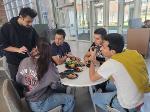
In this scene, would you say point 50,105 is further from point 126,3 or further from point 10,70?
point 126,3

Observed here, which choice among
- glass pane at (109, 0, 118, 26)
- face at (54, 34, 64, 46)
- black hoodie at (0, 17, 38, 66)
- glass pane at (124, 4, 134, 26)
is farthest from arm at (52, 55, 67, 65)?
glass pane at (109, 0, 118, 26)

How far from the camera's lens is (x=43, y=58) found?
1490 millimetres

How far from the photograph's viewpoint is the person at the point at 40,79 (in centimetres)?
150

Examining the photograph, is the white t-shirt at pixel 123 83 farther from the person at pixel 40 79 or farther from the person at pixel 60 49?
the person at pixel 60 49

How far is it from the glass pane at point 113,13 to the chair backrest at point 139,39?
5.58 ft

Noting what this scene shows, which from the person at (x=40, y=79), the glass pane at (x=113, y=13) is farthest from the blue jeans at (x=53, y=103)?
the glass pane at (x=113, y=13)

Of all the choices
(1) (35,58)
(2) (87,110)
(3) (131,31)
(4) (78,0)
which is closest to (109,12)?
(4) (78,0)

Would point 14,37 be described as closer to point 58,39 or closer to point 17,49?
point 17,49

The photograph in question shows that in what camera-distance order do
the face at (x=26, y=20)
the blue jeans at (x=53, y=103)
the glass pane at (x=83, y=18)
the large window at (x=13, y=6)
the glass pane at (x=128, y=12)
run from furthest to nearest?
1. the large window at (x=13, y=6)
2. the glass pane at (x=83, y=18)
3. the glass pane at (x=128, y=12)
4. the face at (x=26, y=20)
5. the blue jeans at (x=53, y=103)

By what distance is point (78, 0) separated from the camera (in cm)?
680

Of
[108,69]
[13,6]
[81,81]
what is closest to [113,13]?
[81,81]

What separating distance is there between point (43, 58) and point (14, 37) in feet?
2.66

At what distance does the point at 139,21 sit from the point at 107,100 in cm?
419

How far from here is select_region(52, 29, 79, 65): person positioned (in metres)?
2.44
